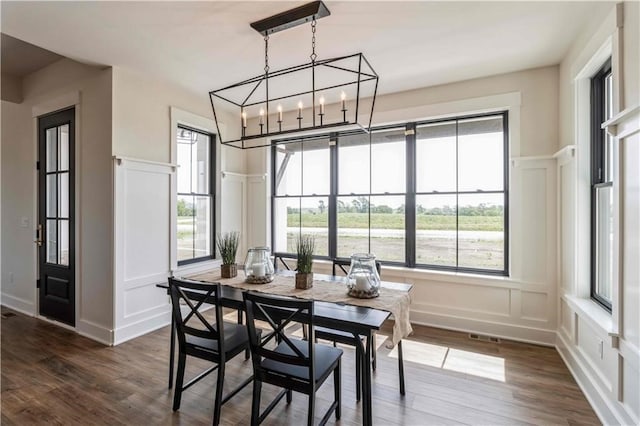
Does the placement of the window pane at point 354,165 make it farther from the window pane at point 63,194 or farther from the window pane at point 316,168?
the window pane at point 63,194

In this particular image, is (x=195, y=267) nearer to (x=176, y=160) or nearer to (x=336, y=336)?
(x=176, y=160)

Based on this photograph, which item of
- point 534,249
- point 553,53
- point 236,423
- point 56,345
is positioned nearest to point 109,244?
point 56,345

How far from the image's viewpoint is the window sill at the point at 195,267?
155 inches

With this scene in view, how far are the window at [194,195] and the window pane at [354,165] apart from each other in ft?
6.23

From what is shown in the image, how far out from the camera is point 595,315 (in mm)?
2295

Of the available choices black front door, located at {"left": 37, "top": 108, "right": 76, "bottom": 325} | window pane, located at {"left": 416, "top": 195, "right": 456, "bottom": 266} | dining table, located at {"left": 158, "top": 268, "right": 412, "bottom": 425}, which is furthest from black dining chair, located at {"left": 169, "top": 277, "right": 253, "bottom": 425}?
window pane, located at {"left": 416, "top": 195, "right": 456, "bottom": 266}

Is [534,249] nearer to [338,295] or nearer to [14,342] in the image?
[338,295]

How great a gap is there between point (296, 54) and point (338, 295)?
226 cm

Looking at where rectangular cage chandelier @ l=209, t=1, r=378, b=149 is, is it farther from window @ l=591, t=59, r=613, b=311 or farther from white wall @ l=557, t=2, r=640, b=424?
window @ l=591, t=59, r=613, b=311

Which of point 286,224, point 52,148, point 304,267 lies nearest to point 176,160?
point 52,148

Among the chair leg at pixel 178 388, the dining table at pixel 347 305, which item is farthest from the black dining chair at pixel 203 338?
the dining table at pixel 347 305

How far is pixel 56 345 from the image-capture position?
3.21m

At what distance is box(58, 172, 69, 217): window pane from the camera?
369 cm

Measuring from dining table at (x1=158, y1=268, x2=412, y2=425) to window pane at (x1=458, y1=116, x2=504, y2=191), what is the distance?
72.7 inches
